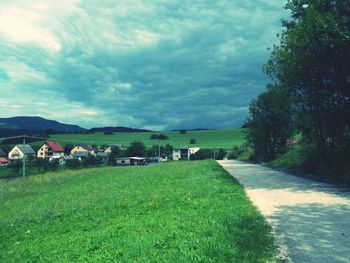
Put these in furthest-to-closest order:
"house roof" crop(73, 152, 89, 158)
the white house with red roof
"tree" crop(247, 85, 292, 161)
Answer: the white house with red roof → "house roof" crop(73, 152, 89, 158) → "tree" crop(247, 85, 292, 161)

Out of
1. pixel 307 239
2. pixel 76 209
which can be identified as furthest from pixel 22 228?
pixel 307 239

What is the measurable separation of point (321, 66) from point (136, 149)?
112514 mm

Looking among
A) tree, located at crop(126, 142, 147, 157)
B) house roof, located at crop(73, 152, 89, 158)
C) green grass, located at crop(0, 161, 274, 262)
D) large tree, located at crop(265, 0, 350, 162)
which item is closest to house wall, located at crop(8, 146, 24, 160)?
house roof, located at crop(73, 152, 89, 158)

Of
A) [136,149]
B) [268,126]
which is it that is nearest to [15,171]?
[136,149]

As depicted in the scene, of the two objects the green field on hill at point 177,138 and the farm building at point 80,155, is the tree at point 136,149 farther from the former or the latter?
the farm building at point 80,155

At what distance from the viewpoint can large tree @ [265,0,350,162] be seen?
25.1 metres

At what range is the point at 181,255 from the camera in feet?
32.0

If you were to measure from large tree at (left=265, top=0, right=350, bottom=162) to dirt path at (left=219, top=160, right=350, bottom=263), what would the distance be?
9.40 m

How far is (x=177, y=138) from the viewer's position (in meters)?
158

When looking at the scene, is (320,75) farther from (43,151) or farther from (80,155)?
(43,151)

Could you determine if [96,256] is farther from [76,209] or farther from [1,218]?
[1,218]

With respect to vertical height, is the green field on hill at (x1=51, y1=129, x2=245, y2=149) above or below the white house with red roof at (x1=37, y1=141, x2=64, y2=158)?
above

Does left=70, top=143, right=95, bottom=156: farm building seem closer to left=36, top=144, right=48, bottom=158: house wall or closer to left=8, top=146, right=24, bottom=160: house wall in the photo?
left=36, top=144, right=48, bottom=158: house wall

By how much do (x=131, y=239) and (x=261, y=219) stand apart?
4.36 meters
